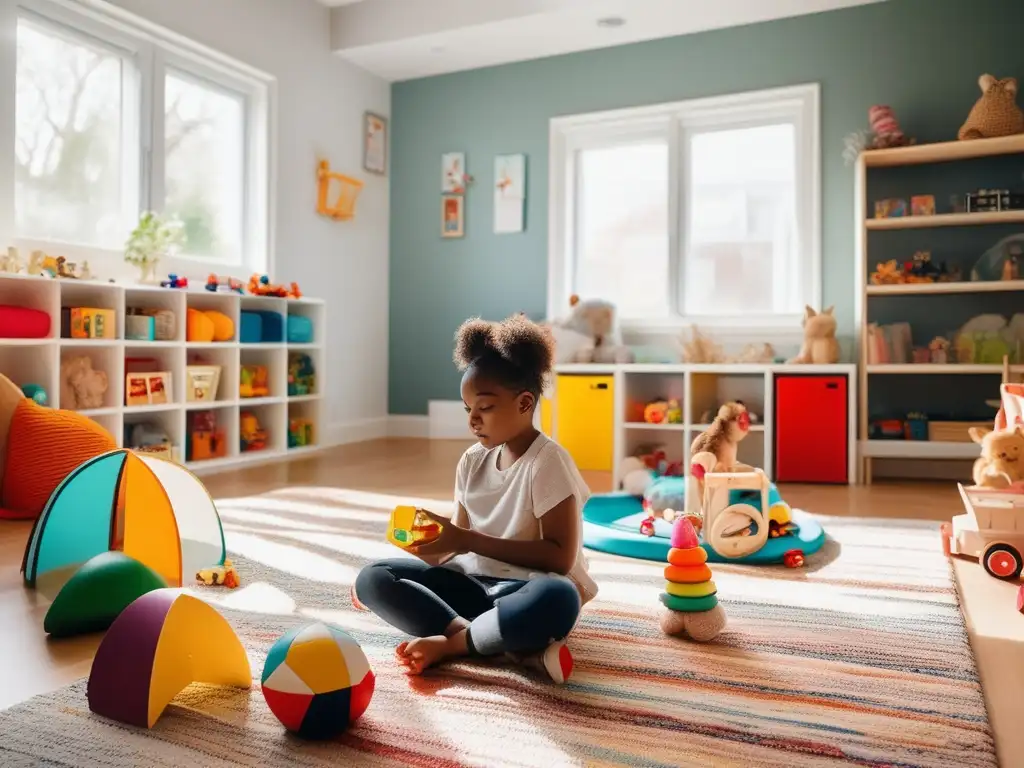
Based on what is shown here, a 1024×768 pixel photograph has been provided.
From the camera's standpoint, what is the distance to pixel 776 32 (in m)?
4.56

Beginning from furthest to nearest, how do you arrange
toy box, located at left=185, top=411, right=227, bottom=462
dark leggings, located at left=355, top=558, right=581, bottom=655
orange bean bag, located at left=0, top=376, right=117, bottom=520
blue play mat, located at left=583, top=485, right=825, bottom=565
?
toy box, located at left=185, top=411, right=227, bottom=462 < orange bean bag, located at left=0, top=376, right=117, bottom=520 < blue play mat, located at left=583, top=485, right=825, bottom=565 < dark leggings, located at left=355, top=558, right=581, bottom=655

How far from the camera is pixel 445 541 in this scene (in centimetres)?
144

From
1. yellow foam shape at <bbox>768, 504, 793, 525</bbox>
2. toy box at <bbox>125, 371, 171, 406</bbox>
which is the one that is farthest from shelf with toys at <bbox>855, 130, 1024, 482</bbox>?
toy box at <bbox>125, 371, 171, 406</bbox>

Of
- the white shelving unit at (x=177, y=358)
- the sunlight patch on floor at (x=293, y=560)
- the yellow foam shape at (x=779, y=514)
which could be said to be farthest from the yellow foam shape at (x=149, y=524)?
the yellow foam shape at (x=779, y=514)

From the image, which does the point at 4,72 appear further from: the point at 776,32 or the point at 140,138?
the point at 776,32

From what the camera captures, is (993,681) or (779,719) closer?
(779,719)

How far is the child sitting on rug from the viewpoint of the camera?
4.62ft

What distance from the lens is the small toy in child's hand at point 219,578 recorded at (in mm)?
1976

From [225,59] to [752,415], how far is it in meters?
3.30

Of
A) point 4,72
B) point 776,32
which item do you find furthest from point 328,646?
point 776,32

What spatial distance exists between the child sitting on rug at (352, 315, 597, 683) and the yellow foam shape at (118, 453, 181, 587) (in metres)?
0.69

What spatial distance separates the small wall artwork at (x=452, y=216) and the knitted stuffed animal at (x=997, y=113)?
9.50 feet

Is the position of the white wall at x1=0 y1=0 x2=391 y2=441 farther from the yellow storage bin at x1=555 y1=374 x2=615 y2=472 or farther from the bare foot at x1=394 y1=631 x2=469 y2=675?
the bare foot at x1=394 y1=631 x2=469 y2=675

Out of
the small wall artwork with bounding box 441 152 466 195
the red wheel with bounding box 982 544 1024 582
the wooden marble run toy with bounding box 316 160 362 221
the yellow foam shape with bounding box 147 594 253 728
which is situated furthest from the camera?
the small wall artwork with bounding box 441 152 466 195
